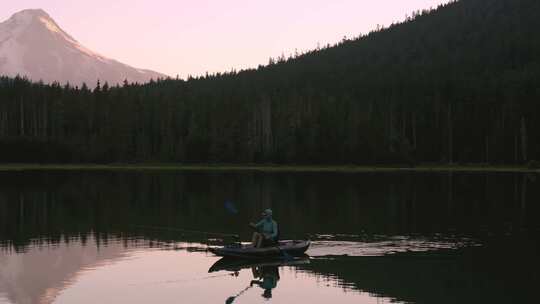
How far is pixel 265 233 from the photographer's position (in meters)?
34.6

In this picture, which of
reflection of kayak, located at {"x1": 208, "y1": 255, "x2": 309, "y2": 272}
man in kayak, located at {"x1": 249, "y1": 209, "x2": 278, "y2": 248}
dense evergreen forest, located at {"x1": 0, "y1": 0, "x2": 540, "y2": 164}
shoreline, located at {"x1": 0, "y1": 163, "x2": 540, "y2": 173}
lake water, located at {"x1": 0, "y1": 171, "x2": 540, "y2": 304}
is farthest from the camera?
dense evergreen forest, located at {"x1": 0, "y1": 0, "x2": 540, "y2": 164}

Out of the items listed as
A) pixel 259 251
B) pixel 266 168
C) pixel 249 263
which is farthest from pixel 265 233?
pixel 266 168

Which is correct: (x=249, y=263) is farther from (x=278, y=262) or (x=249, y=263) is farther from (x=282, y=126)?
(x=282, y=126)

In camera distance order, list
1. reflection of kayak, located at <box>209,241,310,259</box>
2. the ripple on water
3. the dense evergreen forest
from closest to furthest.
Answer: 1. reflection of kayak, located at <box>209,241,310,259</box>
2. the ripple on water
3. the dense evergreen forest

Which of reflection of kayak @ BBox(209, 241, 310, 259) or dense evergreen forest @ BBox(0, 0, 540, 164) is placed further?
dense evergreen forest @ BBox(0, 0, 540, 164)

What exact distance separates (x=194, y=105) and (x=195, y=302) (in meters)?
149

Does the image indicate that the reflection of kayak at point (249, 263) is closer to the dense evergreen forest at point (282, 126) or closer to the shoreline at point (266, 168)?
the shoreline at point (266, 168)

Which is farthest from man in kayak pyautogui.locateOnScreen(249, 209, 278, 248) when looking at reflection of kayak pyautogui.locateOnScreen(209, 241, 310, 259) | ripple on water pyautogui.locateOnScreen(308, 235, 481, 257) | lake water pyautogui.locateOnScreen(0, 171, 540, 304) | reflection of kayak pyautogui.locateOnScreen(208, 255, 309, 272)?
ripple on water pyautogui.locateOnScreen(308, 235, 481, 257)

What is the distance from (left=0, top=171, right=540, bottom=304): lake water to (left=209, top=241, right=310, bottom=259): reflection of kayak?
46cm

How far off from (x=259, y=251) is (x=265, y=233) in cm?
107

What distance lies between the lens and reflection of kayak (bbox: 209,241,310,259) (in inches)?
1332

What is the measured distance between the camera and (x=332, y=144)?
140 meters

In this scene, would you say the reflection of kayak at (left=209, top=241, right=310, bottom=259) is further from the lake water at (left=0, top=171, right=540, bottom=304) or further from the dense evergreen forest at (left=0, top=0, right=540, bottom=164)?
the dense evergreen forest at (left=0, top=0, right=540, bottom=164)

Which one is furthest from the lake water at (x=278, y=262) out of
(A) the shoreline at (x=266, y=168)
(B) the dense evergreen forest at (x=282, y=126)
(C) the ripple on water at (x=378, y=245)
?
(B) the dense evergreen forest at (x=282, y=126)
